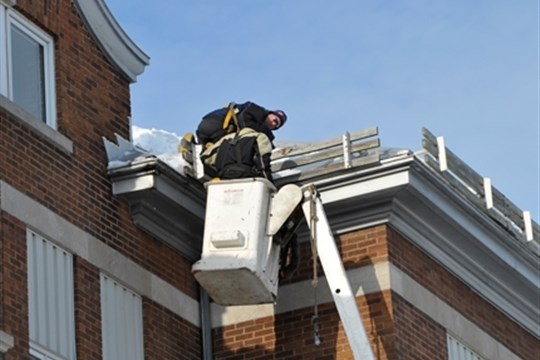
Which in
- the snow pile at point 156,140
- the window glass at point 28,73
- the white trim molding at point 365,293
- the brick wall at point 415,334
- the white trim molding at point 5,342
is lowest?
the white trim molding at point 5,342

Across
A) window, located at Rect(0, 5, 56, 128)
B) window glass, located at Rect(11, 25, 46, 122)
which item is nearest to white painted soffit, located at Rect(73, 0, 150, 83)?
window, located at Rect(0, 5, 56, 128)

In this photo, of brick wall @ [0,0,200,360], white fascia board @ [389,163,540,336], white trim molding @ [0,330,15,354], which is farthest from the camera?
white fascia board @ [389,163,540,336]

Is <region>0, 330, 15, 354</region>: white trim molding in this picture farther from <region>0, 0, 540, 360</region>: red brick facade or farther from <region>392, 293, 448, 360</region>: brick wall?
<region>392, 293, 448, 360</region>: brick wall

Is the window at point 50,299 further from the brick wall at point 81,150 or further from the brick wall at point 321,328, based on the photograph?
the brick wall at point 321,328

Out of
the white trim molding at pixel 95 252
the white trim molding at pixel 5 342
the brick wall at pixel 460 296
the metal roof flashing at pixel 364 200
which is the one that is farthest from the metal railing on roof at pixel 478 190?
the white trim molding at pixel 5 342

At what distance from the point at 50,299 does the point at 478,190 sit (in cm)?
604

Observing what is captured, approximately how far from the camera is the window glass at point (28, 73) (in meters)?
20.4

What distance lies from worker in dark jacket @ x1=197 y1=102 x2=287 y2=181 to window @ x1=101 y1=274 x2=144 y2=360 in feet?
5.50

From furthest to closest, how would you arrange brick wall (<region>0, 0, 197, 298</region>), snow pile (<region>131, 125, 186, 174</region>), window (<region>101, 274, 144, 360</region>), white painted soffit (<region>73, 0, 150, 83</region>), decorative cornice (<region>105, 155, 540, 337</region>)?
1. snow pile (<region>131, 125, 186, 174</region>)
2. white painted soffit (<region>73, 0, 150, 83</region>)
3. decorative cornice (<region>105, 155, 540, 337</region>)
4. window (<region>101, 274, 144, 360</region>)
5. brick wall (<region>0, 0, 197, 298</region>)

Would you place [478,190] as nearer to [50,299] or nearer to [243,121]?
[243,121]

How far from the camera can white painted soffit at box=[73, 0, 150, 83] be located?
71.1 feet

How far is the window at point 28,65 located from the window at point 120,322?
190cm

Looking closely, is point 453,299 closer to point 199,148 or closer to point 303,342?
point 303,342

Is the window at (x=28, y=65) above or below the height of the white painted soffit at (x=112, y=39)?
below
